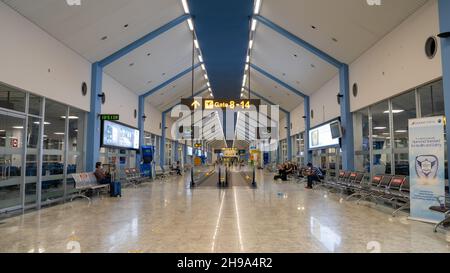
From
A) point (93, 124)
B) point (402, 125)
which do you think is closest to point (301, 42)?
point (402, 125)

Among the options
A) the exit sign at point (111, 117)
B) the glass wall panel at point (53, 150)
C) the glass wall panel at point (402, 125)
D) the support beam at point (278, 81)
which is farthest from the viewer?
the support beam at point (278, 81)

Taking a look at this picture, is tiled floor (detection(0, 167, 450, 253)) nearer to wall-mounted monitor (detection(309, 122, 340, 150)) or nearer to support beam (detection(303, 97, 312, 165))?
wall-mounted monitor (detection(309, 122, 340, 150))

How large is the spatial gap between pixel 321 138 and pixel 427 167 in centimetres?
867

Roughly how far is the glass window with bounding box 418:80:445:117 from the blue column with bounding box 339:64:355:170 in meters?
3.86

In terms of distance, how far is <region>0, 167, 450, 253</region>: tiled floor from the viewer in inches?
161

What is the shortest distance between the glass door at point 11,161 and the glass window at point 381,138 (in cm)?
943

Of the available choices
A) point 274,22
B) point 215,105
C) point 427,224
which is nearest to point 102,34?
point 215,105

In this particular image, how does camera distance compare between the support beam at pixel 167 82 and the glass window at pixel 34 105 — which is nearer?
the glass window at pixel 34 105

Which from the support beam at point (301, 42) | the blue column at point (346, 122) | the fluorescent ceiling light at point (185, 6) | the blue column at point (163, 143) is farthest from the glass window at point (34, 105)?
the blue column at point (163, 143)

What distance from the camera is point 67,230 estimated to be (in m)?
5.03

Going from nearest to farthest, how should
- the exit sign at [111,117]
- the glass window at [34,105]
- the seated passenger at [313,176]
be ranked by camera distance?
1. the glass window at [34,105]
2. the exit sign at [111,117]
3. the seated passenger at [313,176]

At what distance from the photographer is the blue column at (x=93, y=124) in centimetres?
1033

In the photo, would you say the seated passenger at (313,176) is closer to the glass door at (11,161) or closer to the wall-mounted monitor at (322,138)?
the wall-mounted monitor at (322,138)

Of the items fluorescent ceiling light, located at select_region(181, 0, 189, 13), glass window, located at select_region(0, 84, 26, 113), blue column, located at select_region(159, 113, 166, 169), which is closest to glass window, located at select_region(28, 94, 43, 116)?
glass window, located at select_region(0, 84, 26, 113)
